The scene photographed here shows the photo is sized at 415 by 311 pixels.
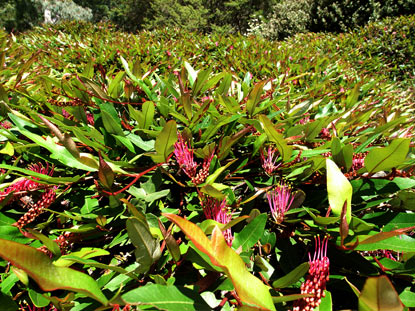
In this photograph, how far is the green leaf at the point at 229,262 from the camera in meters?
0.47

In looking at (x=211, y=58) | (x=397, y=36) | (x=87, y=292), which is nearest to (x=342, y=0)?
(x=397, y=36)

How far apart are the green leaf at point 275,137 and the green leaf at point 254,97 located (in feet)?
1.08

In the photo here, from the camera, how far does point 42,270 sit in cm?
46

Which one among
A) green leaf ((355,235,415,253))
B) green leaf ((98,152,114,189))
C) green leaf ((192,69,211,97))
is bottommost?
green leaf ((355,235,415,253))

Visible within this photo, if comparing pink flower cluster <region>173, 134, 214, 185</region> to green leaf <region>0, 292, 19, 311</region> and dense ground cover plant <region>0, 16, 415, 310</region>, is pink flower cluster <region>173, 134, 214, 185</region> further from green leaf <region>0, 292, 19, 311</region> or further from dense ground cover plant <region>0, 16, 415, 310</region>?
green leaf <region>0, 292, 19, 311</region>

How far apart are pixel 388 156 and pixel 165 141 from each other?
72 centimetres

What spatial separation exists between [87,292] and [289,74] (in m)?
2.57

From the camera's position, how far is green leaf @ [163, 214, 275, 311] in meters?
0.47

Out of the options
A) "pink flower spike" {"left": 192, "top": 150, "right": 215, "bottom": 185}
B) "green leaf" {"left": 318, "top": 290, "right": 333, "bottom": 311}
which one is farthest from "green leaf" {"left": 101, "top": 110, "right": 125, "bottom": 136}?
"green leaf" {"left": 318, "top": 290, "right": 333, "bottom": 311}

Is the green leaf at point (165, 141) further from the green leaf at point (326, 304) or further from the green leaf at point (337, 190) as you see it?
the green leaf at point (326, 304)

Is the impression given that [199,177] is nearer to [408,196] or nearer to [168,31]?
[408,196]

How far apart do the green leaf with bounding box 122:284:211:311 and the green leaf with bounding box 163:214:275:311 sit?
5.3 inches

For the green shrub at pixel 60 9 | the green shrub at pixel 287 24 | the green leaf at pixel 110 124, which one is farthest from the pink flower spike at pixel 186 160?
the green shrub at pixel 60 9

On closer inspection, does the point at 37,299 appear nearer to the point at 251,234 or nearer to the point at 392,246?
the point at 251,234
